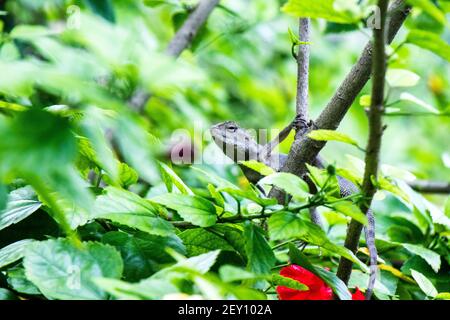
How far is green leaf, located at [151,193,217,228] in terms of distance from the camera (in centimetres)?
112

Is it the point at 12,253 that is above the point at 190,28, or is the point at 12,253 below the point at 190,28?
below

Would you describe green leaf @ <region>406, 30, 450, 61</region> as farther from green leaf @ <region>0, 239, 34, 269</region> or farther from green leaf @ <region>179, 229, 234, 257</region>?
green leaf @ <region>0, 239, 34, 269</region>

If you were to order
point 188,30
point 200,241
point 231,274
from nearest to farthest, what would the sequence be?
point 231,274
point 200,241
point 188,30

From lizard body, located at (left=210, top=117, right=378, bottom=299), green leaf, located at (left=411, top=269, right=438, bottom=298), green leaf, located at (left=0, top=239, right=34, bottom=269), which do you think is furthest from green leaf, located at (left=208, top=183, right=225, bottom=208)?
lizard body, located at (left=210, top=117, right=378, bottom=299)

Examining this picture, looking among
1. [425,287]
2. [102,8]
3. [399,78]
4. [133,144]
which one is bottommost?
[425,287]

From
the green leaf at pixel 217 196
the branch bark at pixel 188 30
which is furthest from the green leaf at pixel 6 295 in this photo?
the branch bark at pixel 188 30

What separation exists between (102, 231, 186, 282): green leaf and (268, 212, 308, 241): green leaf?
0.23m

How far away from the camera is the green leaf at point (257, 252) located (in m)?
1.06

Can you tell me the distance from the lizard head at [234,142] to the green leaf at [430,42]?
183 centimetres

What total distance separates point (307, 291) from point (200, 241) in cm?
24

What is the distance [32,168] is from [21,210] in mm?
597

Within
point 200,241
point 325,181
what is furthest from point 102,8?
point 325,181

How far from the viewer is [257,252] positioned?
1.08 metres

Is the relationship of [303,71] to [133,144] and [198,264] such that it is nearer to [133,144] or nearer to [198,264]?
[198,264]
